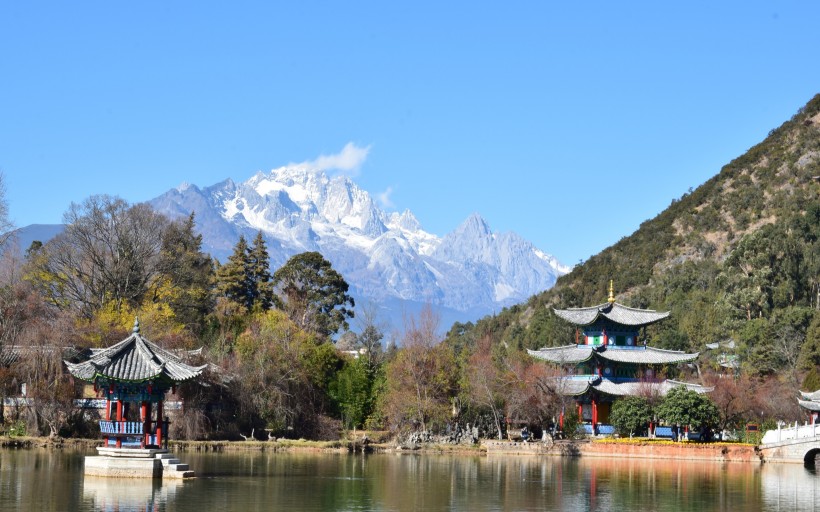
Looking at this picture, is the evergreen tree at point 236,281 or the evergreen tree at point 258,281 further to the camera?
the evergreen tree at point 258,281

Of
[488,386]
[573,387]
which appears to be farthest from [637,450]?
[488,386]

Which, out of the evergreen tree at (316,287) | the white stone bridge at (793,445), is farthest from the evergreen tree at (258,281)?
the white stone bridge at (793,445)

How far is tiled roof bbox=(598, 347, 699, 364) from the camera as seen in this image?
64.1 m

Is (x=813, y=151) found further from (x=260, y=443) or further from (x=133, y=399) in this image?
(x=133, y=399)

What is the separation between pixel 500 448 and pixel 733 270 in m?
40.7

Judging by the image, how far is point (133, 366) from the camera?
3706 centimetres

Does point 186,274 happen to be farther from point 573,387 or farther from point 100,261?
point 573,387

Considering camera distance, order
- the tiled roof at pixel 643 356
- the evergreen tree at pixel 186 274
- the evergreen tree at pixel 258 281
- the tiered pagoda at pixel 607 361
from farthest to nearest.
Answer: the evergreen tree at pixel 258 281 < the evergreen tree at pixel 186 274 < the tiled roof at pixel 643 356 < the tiered pagoda at pixel 607 361

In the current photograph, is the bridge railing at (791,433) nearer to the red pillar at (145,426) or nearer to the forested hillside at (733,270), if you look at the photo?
the forested hillside at (733,270)

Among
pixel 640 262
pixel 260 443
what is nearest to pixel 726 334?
pixel 640 262

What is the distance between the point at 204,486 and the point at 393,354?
38.9 meters

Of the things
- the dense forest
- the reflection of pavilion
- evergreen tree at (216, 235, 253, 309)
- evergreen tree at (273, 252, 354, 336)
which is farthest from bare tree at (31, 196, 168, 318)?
the reflection of pavilion

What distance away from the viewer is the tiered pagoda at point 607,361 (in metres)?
61.8

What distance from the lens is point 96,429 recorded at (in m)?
52.2
